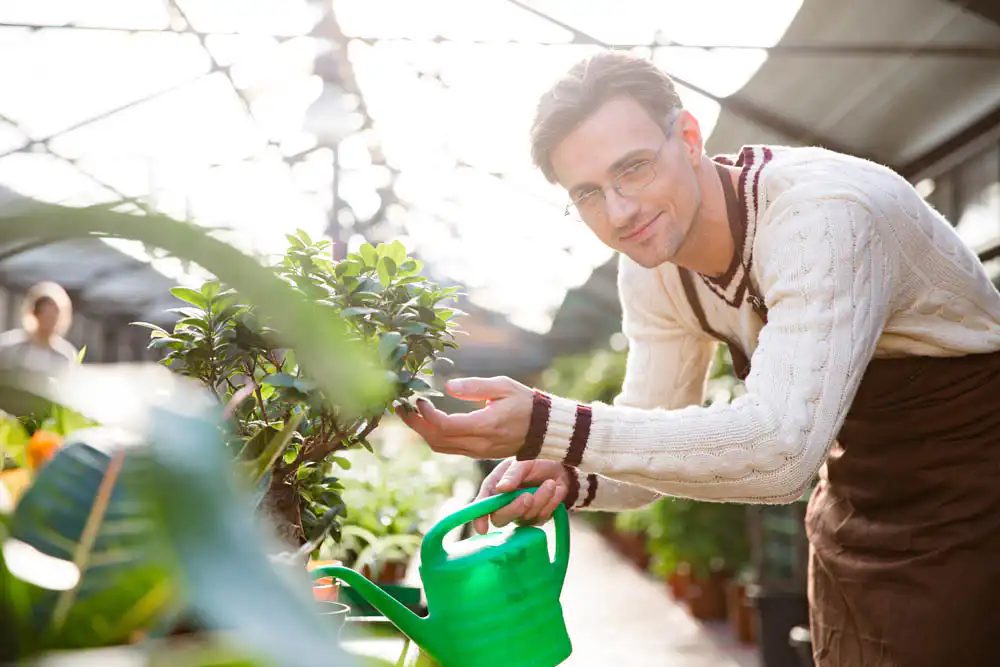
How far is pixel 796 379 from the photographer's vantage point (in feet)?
3.08

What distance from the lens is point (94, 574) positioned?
Result: 0.33 meters

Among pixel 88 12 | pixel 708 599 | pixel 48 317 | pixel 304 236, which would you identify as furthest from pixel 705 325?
pixel 88 12

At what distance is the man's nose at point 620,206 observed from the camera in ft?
3.86

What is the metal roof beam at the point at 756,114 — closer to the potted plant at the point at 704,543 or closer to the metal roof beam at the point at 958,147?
the metal roof beam at the point at 958,147

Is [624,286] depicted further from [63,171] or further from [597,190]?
[63,171]

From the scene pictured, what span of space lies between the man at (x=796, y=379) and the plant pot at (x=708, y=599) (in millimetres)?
3623

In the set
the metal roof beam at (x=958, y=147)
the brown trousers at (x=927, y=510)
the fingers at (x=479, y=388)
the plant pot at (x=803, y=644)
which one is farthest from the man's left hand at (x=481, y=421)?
the metal roof beam at (x=958, y=147)

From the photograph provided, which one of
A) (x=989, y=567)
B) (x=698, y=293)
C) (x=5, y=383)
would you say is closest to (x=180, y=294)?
(x=5, y=383)

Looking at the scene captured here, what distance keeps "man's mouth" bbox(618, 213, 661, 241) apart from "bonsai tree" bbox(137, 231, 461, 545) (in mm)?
397

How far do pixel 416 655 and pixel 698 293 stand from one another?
0.75 m

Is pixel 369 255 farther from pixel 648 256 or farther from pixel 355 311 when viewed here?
pixel 648 256

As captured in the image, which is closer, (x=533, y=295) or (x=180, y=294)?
(x=180, y=294)

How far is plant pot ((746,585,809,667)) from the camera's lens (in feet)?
11.1

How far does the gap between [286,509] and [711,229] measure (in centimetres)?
72
